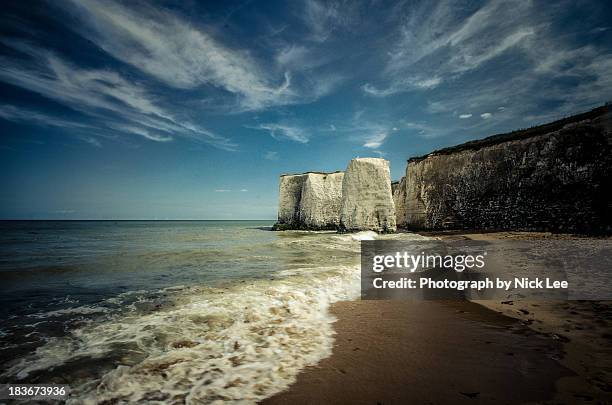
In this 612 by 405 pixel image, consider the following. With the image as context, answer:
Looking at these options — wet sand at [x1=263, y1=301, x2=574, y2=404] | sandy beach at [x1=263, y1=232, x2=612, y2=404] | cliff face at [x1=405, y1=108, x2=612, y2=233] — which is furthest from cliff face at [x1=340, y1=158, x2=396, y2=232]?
wet sand at [x1=263, y1=301, x2=574, y2=404]

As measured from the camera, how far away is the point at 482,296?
5273 mm

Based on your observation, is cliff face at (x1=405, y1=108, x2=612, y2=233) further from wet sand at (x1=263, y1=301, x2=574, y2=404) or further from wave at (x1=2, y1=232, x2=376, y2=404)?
wave at (x1=2, y1=232, x2=376, y2=404)

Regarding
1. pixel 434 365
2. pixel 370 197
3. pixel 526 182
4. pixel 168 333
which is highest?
pixel 526 182

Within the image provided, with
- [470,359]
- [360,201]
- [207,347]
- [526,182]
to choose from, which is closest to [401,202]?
[360,201]

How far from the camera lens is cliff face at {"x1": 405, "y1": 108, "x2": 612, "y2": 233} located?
15.1 metres

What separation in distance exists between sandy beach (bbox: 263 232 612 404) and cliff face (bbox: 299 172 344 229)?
33.2 metres

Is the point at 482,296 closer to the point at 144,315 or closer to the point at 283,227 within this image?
the point at 144,315

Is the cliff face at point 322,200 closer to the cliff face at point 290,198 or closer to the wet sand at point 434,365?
the cliff face at point 290,198

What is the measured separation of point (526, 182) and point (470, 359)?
21.4m

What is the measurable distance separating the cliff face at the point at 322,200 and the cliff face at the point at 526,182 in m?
11.7

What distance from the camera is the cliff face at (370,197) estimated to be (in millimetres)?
28000

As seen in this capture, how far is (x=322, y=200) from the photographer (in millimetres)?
38000

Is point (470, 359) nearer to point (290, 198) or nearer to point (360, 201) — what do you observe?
point (360, 201)

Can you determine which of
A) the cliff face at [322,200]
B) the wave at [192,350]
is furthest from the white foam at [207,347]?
the cliff face at [322,200]
